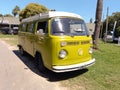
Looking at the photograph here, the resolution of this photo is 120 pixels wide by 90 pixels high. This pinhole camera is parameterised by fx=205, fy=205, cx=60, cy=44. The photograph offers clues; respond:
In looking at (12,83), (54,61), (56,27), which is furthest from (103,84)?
(12,83)

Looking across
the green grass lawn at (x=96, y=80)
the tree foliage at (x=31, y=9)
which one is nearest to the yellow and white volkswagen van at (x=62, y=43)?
the green grass lawn at (x=96, y=80)

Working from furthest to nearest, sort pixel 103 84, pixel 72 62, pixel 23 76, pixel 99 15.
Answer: pixel 99 15 < pixel 23 76 < pixel 72 62 < pixel 103 84

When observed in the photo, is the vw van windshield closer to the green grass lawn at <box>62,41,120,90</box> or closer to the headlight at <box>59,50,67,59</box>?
the headlight at <box>59,50,67,59</box>

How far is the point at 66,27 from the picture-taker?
23.8ft

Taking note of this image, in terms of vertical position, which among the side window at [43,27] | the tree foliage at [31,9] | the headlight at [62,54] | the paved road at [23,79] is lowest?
the paved road at [23,79]

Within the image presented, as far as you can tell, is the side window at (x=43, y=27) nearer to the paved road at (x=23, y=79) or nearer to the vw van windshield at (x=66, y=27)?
the vw van windshield at (x=66, y=27)

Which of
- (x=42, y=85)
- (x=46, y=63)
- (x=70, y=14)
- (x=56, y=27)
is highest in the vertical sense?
(x=70, y=14)

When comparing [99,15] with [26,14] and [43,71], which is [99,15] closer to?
[43,71]

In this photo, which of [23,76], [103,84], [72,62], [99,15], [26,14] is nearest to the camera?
[103,84]

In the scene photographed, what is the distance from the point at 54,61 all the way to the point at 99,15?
327 inches

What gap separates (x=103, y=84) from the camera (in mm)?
6602

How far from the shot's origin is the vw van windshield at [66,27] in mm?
7056

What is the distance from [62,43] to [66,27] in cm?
80

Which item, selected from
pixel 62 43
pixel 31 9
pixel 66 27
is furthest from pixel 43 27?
pixel 31 9
